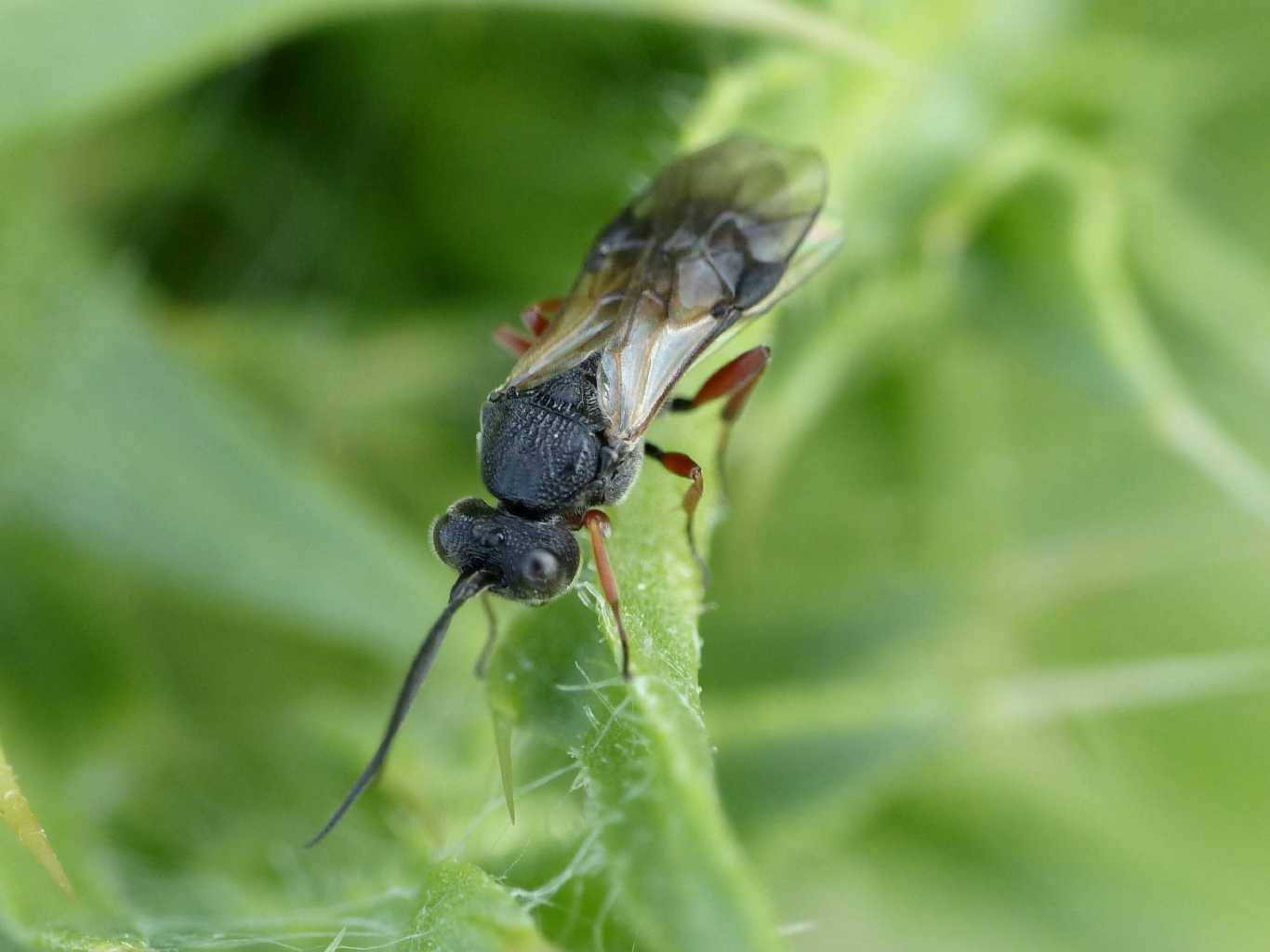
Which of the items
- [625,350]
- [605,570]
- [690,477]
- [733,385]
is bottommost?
[605,570]

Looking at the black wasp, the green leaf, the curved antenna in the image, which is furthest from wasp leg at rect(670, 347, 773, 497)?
the green leaf

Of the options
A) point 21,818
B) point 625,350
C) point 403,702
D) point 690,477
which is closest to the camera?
point 21,818

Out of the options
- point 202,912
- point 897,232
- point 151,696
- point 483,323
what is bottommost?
point 202,912

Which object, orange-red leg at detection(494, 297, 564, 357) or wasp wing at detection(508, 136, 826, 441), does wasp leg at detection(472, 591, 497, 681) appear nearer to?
wasp wing at detection(508, 136, 826, 441)

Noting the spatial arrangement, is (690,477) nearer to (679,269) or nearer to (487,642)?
(487,642)

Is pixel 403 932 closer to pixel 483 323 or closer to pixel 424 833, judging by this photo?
pixel 424 833

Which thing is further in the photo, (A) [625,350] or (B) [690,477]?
(A) [625,350]

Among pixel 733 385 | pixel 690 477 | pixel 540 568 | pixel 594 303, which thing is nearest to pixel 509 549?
pixel 540 568

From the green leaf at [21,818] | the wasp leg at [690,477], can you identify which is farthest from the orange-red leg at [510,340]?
the green leaf at [21,818]

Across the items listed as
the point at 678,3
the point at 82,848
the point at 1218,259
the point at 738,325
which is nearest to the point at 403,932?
the point at 82,848
